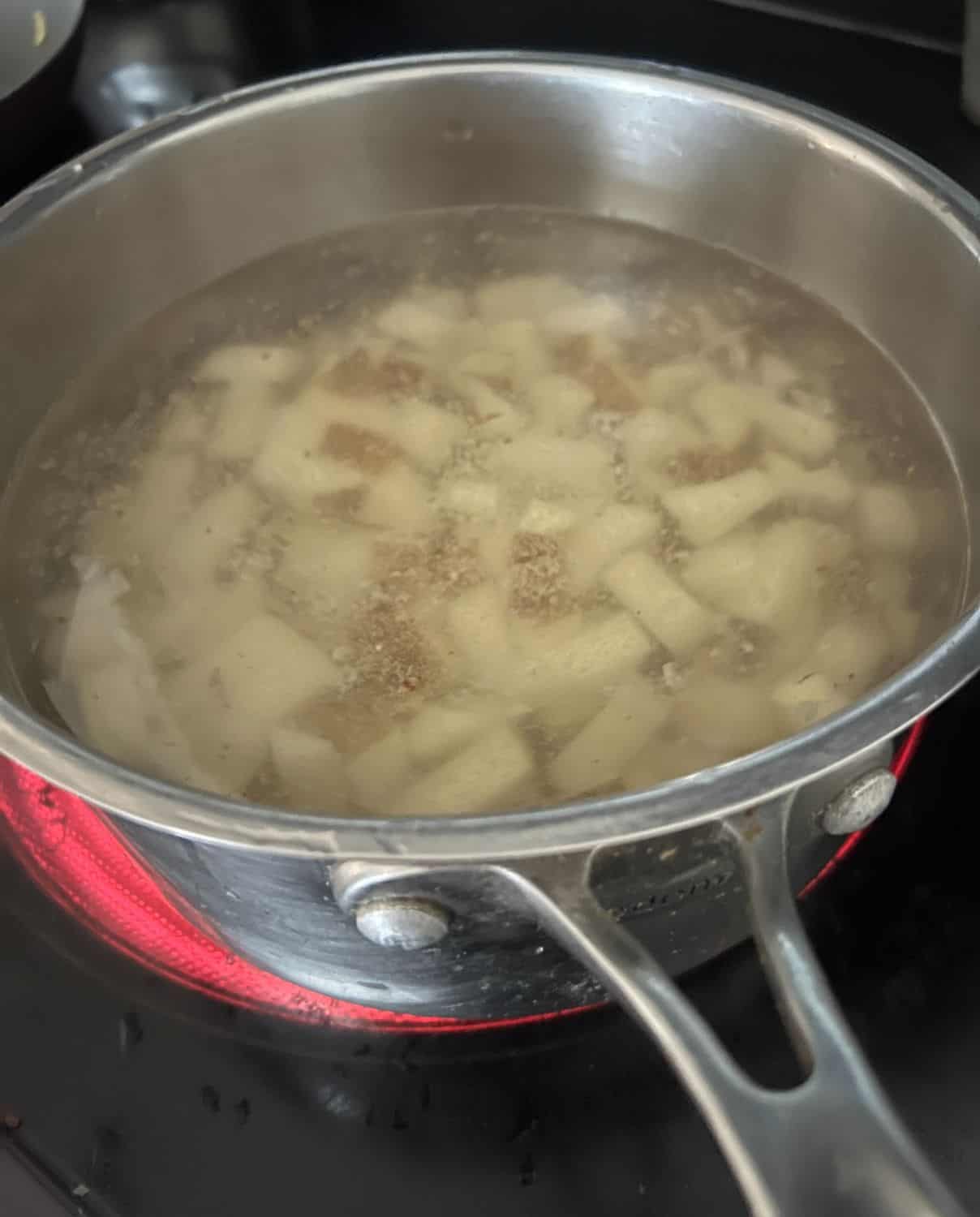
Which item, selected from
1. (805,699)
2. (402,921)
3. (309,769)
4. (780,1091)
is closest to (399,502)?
(309,769)

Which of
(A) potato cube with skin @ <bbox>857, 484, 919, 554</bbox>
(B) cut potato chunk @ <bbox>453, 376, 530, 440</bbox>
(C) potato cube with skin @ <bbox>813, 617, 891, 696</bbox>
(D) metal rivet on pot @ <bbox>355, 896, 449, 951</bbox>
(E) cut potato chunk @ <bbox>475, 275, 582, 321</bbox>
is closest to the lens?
(D) metal rivet on pot @ <bbox>355, 896, 449, 951</bbox>

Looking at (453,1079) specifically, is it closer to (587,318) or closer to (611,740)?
(611,740)

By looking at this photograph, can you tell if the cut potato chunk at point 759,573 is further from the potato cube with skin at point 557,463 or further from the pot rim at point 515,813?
the pot rim at point 515,813

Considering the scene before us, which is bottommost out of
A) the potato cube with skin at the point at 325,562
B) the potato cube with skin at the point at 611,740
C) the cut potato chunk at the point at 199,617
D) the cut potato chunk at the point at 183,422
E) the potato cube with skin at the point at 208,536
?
the potato cube with skin at the point at 611,740

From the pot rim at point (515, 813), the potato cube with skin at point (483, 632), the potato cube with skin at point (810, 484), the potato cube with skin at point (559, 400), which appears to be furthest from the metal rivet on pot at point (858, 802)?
the potato cube with skin at point (559, 400)

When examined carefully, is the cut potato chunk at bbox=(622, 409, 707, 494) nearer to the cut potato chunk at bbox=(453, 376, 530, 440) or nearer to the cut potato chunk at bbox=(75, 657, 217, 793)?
the cut potato chunk at bbox=(453, 376, 530, 440)

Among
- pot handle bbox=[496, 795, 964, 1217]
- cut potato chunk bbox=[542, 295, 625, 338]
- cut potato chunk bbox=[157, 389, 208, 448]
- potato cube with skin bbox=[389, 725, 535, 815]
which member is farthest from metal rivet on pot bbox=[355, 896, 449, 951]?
cut potato chunk bbox=[542, 295, 625, 338]
